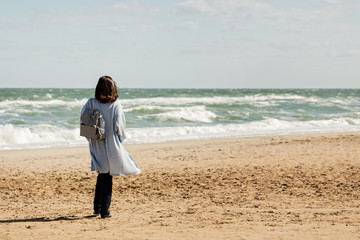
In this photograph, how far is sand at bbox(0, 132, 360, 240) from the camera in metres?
4.96

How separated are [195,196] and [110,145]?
7.06 feet

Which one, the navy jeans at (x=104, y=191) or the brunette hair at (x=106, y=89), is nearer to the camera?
the brunette hair at (x=106, y=89)

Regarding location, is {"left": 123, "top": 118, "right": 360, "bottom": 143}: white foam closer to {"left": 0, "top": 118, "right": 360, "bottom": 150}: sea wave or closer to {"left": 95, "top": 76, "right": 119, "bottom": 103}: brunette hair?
{"left": 0, "top": 118, "right": 360, "bottom": 150}: sea wave

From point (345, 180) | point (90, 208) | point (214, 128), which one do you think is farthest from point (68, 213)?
point (214, 128)

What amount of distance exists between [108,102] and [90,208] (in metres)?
1.71

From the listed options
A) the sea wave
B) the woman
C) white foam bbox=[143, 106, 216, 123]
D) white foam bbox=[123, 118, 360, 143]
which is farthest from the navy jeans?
white foam bbox=[143, 106, 216, 123]

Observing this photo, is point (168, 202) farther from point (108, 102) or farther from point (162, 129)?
point (162, 129)

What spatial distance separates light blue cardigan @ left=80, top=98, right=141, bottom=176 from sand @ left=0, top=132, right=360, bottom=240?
63cm

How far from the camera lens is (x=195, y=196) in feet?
23.3

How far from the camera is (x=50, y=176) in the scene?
883 centimetres

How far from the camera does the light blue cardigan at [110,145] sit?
5.38 m

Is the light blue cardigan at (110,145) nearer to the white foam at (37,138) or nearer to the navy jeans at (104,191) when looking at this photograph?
the navy jeans at (104,191)

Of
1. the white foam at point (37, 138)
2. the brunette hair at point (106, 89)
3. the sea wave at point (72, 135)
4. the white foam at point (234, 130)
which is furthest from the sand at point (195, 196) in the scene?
the white foam at point (234, 130)

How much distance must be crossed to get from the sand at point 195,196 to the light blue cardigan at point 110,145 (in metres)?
0.63
